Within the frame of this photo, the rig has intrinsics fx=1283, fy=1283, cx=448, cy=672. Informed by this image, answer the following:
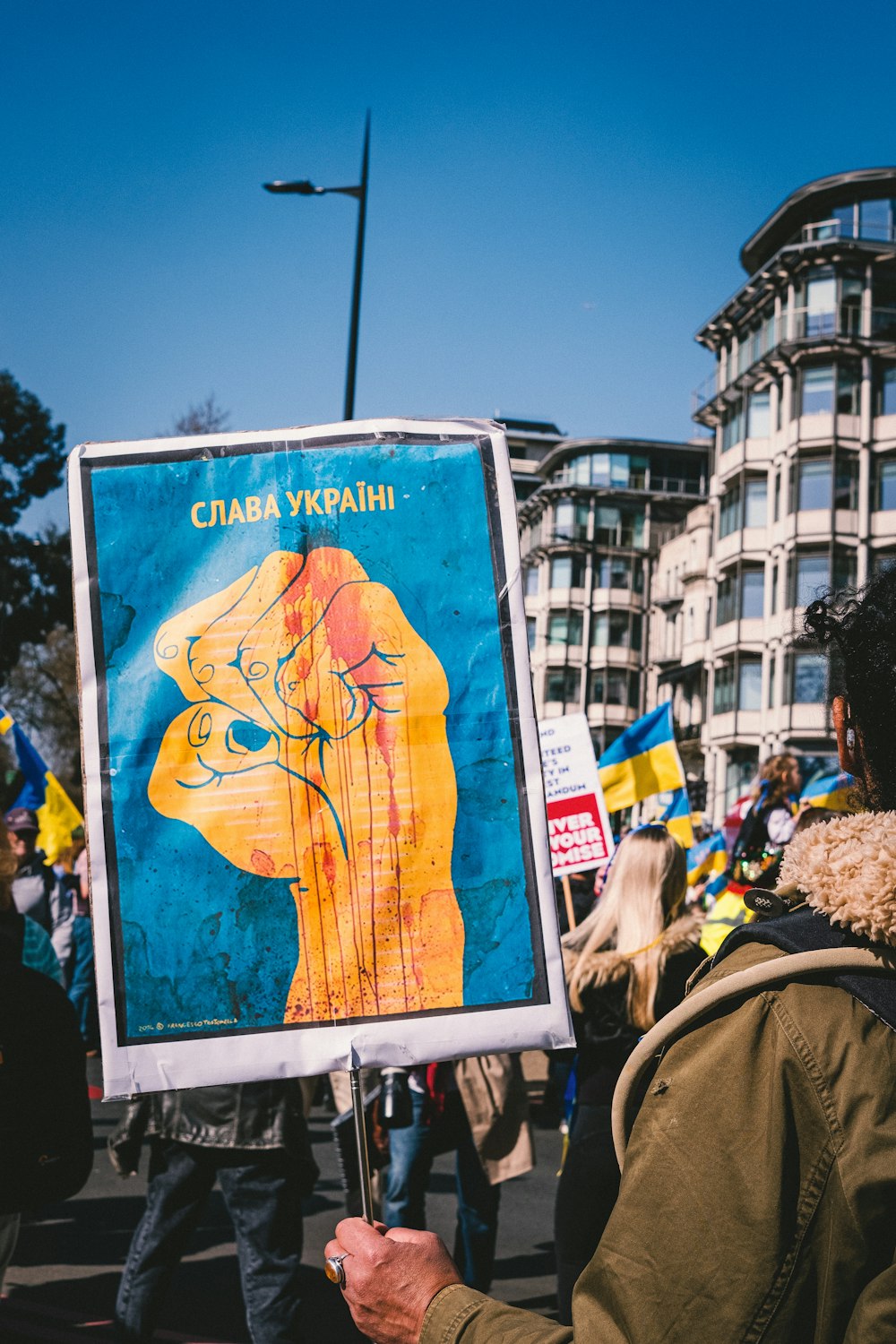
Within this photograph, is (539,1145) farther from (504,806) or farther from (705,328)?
(705,328)

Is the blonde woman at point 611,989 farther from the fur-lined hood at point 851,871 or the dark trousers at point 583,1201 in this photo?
the fur-lined hood at point 851,871

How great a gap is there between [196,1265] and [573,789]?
3.72 m

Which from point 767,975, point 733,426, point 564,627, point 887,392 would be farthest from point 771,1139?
point 564,627

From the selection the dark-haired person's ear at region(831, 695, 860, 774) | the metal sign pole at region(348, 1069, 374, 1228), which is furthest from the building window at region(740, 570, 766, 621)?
the dark-haired person's ear at region(831, 695, 860, 774)

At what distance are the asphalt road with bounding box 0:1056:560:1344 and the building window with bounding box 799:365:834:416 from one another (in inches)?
1462

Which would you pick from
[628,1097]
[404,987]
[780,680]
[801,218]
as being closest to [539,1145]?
[404,987]

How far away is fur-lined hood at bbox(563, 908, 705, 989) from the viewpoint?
4625 mm

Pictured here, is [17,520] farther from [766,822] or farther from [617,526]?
[617,526]

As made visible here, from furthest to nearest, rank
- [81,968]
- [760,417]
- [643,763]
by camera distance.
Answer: [760,417] → [81,968] → [643,763]

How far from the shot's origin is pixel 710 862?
1232 centimetres

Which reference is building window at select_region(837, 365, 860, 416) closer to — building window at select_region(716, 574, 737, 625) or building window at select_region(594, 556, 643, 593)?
building window at select_region(716, 574, 737, 625)

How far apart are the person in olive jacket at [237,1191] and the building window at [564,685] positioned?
62163 millimetres

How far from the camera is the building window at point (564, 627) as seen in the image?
6700 centimetres

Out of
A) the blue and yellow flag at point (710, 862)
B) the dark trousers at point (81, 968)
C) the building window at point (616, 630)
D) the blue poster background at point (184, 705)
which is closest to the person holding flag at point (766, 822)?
the blue and yellow flag at point (710, 862)
